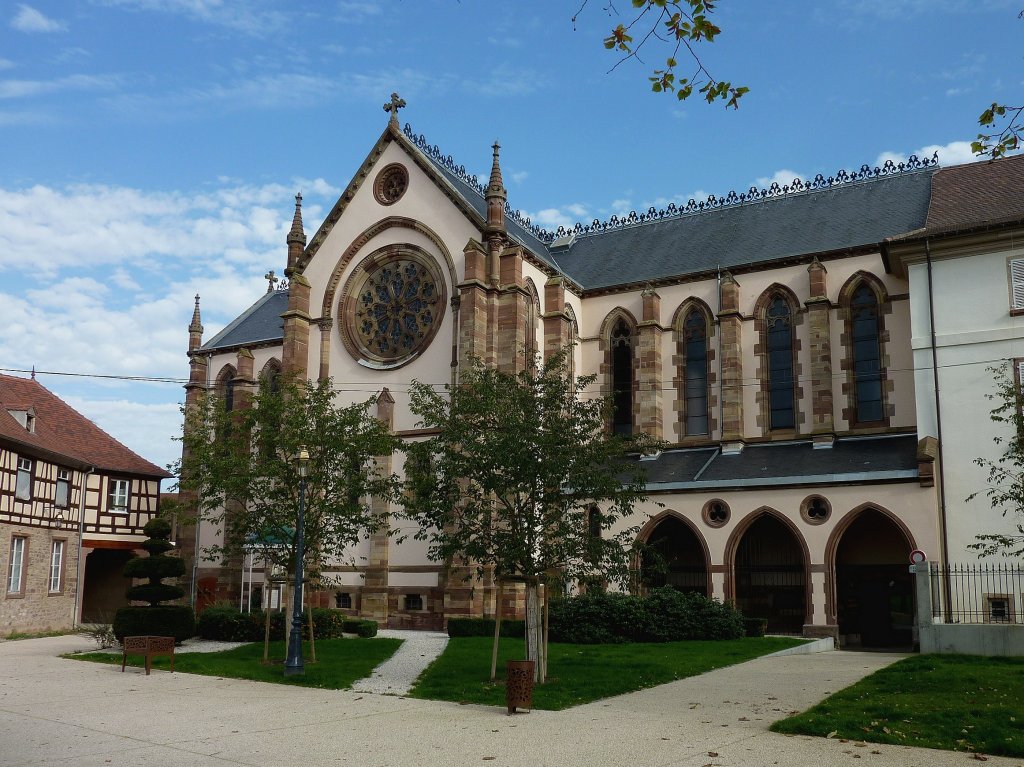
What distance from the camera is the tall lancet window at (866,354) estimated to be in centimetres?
3247

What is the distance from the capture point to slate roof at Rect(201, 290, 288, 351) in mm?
46094

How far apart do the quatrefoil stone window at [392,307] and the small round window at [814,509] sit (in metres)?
13.8

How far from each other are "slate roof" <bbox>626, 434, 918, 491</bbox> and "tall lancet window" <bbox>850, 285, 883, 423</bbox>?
1.25 m

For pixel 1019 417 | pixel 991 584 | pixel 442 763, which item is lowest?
pixel 442 763

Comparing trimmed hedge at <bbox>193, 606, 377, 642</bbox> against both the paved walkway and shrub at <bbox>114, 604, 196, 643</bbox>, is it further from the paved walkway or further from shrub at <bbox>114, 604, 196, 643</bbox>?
the paved walkway

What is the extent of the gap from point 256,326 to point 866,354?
92.1 ft

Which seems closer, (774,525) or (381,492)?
(381,492)

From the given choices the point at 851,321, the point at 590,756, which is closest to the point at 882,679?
the point at 590,756

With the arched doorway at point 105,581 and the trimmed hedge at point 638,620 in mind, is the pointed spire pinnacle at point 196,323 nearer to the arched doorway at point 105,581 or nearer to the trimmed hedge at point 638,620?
the arched doorway at point 105,581

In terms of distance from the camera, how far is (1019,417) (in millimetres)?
19469

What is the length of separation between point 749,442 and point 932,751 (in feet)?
75.2

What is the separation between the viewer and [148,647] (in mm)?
21078

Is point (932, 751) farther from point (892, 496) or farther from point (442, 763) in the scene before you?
point (892, 496)

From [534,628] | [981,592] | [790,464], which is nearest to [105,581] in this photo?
[790,464]
